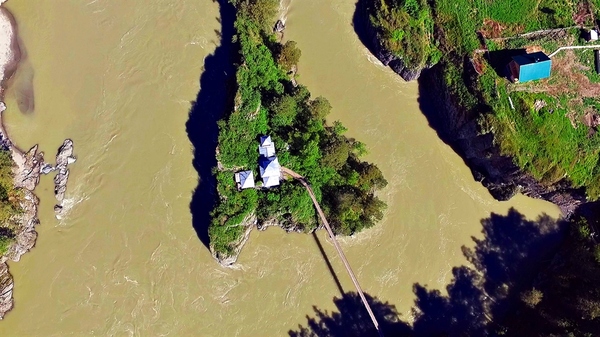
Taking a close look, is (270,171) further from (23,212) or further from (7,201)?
(7,201)

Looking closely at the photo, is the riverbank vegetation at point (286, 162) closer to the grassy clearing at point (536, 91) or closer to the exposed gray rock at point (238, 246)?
the exposed gray rock at point (238, 246)

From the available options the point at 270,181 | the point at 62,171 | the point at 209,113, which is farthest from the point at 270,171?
the point at 62,171

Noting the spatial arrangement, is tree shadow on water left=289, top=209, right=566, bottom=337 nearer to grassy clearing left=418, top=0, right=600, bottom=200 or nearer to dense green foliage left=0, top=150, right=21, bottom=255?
grassy clearing left=418, top=0, right=600, bottom=200

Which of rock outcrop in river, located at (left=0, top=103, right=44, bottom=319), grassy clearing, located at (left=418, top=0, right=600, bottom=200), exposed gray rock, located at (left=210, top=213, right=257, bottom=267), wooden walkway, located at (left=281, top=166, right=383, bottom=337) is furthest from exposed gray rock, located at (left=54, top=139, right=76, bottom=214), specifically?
grassy clearing, located at (left=418, top=0, right=600, bottom=200)

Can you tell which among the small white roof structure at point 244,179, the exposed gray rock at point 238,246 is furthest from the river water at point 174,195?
the small white roof structure at point 244,179

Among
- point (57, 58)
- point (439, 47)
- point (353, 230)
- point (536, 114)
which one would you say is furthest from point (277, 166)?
point (57, 58)

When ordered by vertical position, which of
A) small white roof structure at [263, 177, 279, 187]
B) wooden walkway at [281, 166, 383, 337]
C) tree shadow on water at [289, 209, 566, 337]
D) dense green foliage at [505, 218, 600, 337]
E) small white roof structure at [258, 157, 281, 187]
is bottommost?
dense green foliage at [505, 218, 600, 337]

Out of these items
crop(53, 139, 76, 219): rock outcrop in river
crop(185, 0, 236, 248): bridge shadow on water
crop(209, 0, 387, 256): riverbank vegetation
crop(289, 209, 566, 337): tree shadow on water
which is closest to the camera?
crop(209, 0, 387, 256): riverbank vegetation
